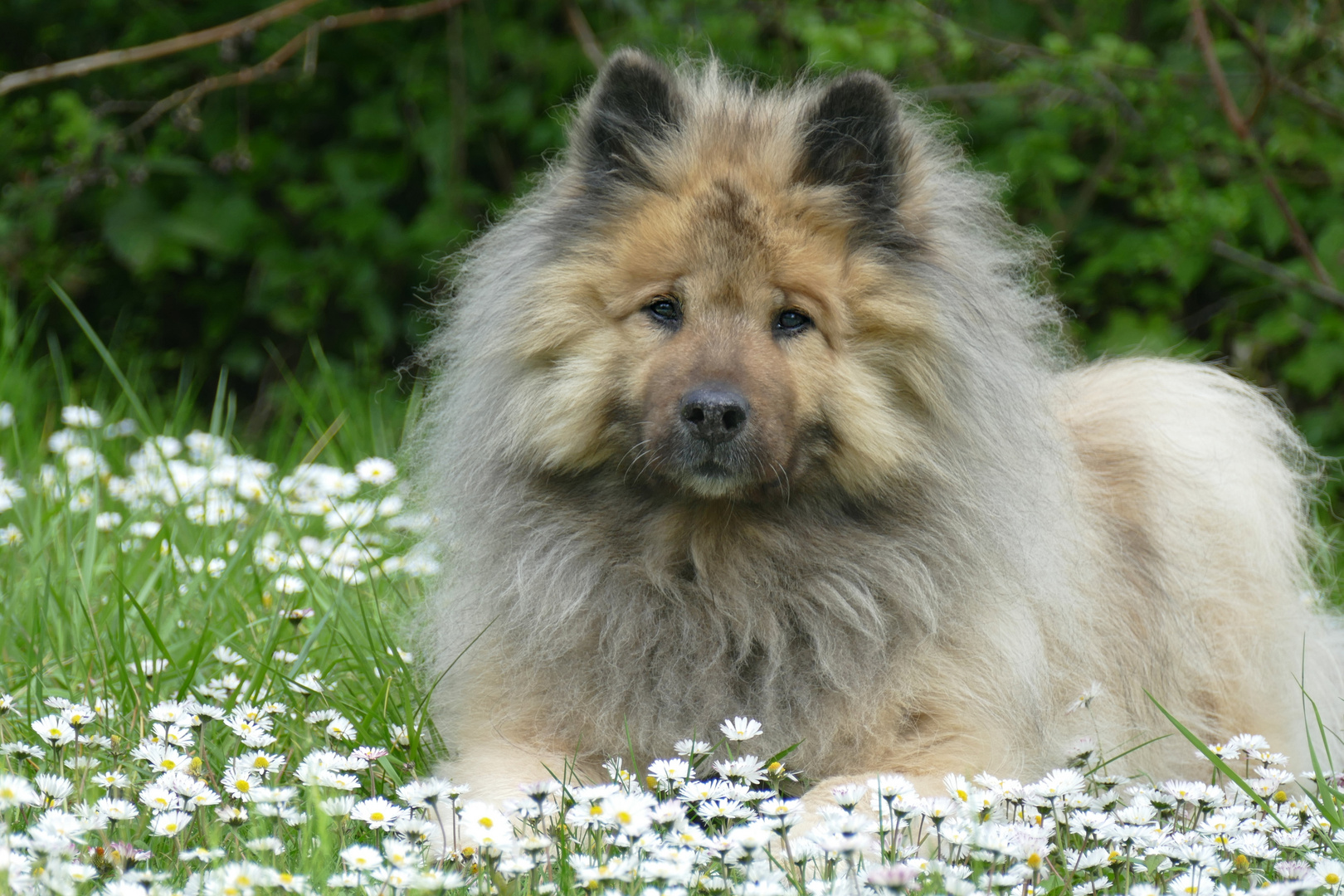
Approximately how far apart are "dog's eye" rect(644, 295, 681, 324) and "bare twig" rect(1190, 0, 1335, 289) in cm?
312

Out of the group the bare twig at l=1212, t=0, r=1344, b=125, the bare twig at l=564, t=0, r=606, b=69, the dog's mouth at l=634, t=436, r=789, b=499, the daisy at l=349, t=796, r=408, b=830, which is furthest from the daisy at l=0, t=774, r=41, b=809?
the bare twig at l=1212, t=0, r=1344, b=125

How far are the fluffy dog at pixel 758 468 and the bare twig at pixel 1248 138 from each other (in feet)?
7.72

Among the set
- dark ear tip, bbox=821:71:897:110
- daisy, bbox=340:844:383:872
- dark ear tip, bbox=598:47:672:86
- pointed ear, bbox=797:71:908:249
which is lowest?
daisy, bbox=340:844:383:872

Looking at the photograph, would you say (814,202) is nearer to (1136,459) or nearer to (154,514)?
(1136,459)

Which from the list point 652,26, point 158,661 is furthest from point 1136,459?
point 652,26

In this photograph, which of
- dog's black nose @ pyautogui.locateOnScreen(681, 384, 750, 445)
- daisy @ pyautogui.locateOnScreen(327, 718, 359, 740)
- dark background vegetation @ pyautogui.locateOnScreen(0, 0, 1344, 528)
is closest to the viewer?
dog's black nose @ pyautogui.locateOnScreen(681, 384, 750, 445)

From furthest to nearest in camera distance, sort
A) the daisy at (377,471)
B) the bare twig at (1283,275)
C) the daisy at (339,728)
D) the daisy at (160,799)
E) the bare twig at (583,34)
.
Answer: the bare twig at (583,34), the bare twig at (1283,275), the daisy at (377,471), the daisy at (339,728), the daisy at (160,799)

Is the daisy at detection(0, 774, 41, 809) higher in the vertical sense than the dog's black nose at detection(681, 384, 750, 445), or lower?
lower

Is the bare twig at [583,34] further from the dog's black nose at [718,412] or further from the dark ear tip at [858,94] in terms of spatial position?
the dog's black nose at [718,412]

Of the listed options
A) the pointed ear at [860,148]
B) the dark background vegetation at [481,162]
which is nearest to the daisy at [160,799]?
the pointed ear at [860,148]

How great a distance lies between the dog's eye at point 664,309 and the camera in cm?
315

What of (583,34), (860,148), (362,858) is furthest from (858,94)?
(583,34)

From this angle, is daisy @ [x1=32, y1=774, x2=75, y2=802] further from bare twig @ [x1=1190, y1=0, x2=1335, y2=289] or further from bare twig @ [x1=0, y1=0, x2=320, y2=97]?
bare twig @ [x1=1190, y1=0, x2=1335, y2=289]

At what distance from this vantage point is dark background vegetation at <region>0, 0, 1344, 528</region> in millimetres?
5762
